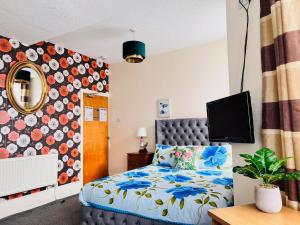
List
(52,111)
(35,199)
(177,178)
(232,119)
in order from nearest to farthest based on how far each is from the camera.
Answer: (232,119) → (177,178) → (35,199) → (52,111)

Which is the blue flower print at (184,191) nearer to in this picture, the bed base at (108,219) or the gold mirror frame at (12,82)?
the bed base at (108,219)

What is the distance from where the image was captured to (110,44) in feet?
14.1

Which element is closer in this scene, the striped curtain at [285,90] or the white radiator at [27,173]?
the striped curtain at [285,90]

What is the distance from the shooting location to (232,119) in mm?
1551

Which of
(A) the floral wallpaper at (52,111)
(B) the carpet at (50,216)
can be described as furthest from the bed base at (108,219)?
(A) the floral wallpaper at (52,111)

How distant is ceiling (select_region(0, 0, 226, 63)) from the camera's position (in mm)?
2541

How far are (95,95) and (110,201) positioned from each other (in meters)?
3.27

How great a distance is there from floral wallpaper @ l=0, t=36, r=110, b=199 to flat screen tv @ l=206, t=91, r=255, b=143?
10.5 ft

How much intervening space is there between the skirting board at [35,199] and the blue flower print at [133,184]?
2.09m

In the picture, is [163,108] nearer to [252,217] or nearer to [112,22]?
[112,22]

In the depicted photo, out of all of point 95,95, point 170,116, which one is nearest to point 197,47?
point 170,116

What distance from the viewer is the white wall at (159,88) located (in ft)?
14.0

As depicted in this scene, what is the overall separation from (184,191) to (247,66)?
135cm

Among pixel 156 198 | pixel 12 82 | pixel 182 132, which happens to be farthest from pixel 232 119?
pixel 12 82
